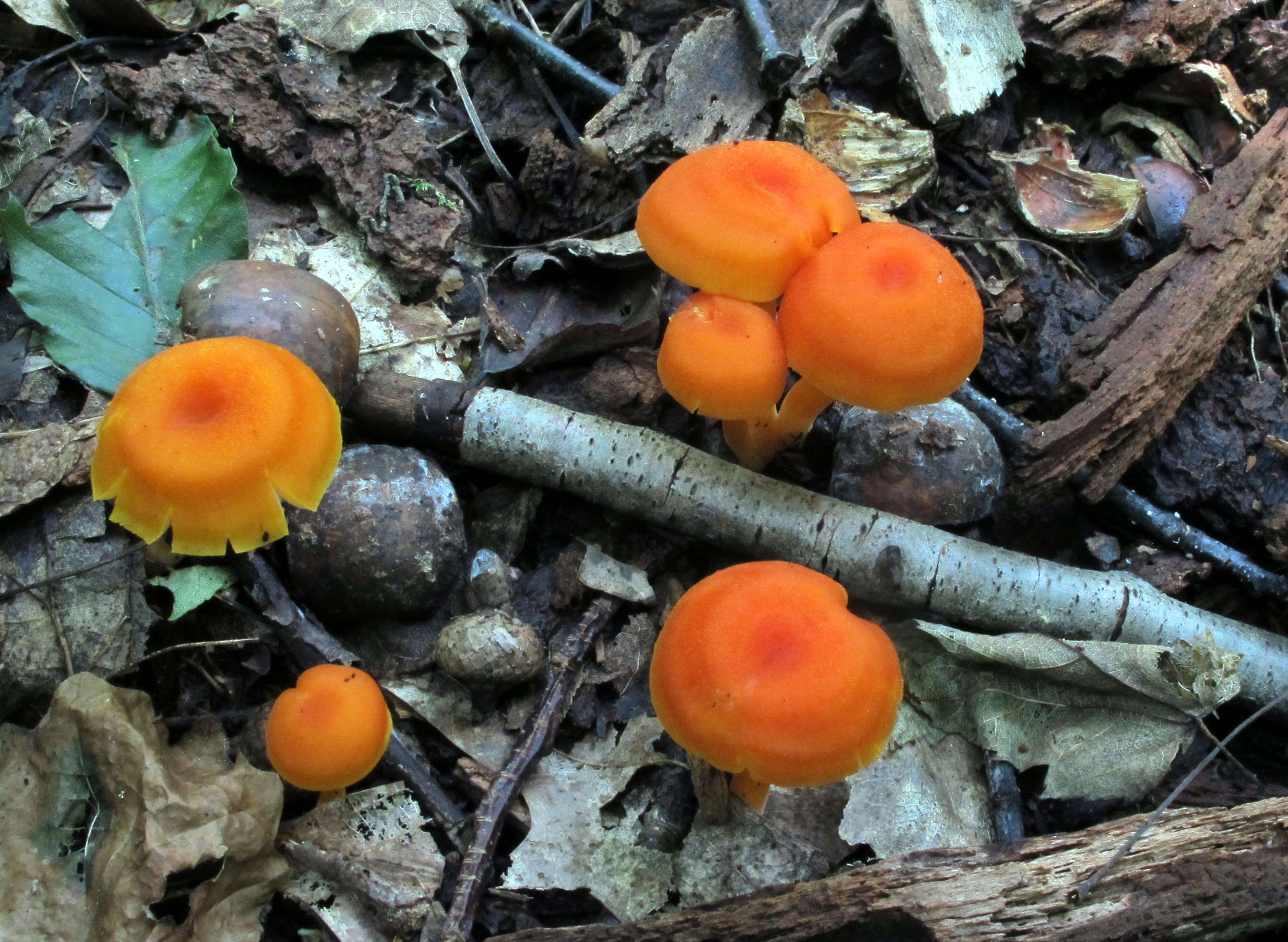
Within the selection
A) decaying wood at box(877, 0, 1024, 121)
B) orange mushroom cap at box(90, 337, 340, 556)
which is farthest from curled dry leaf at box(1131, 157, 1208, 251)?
orange mushroom cap at box(90, 337, 340, 556)

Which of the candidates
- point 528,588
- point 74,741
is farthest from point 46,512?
point 528,588

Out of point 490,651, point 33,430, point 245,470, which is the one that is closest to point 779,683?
point 490,651

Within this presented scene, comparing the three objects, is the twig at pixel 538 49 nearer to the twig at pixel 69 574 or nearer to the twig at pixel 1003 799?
the twig at pixel 69 574

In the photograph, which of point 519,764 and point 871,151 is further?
point 871,151

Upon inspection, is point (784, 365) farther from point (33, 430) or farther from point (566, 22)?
point (33, 430)

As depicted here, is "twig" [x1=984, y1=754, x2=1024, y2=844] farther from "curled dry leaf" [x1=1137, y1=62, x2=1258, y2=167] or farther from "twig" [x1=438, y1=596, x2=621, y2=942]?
"curled dry leaf" [x1=1137, y1=62, x2=1258, y2=167]

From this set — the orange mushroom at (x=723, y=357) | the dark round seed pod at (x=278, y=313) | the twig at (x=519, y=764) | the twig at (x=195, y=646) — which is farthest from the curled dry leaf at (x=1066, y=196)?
the twig at (x=195, y=646)
